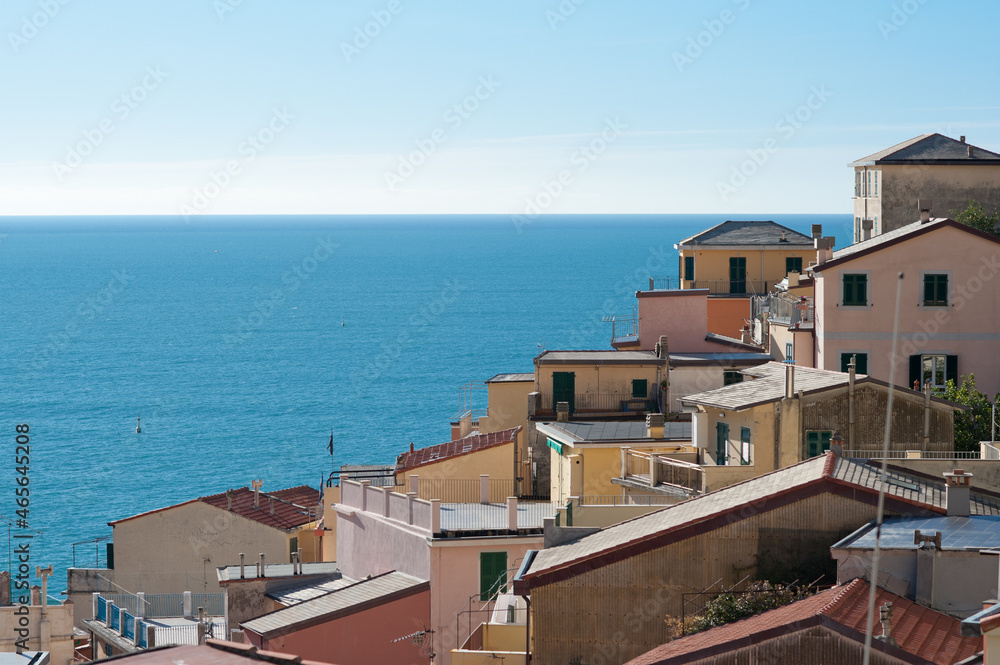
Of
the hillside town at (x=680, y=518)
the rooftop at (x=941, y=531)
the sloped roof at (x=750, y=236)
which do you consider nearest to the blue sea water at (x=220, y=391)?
the hillside town at (x=680, y=518)

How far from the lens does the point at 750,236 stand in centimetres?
6350

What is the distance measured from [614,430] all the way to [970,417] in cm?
902

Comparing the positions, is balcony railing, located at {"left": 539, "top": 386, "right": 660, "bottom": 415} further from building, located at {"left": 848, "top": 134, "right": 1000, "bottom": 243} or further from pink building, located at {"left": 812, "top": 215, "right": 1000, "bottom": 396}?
building, located at {"left": 848, "top": 134, "right": 1000, "bottom": 243}

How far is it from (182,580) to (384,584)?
1423cm

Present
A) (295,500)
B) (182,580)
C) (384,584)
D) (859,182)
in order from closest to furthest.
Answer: (384,584)
(182,580)
(295,500)
(859,182)

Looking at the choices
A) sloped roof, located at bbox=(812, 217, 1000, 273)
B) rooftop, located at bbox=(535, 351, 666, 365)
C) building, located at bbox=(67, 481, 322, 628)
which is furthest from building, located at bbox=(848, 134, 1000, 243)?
building, located at bbox=(67, 481, 322, 628)

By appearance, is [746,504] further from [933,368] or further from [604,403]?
[604,403]

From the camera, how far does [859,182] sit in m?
53.8

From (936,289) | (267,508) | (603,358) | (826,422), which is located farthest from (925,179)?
(267,508)

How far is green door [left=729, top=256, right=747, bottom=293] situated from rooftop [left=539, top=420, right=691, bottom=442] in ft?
88.5

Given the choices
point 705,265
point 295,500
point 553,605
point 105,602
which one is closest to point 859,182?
point 705,265

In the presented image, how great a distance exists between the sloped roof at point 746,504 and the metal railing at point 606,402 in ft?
61.0

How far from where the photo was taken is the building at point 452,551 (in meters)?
26.6

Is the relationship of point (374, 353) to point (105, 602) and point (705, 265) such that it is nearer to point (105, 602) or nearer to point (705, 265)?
point (705, 265)
